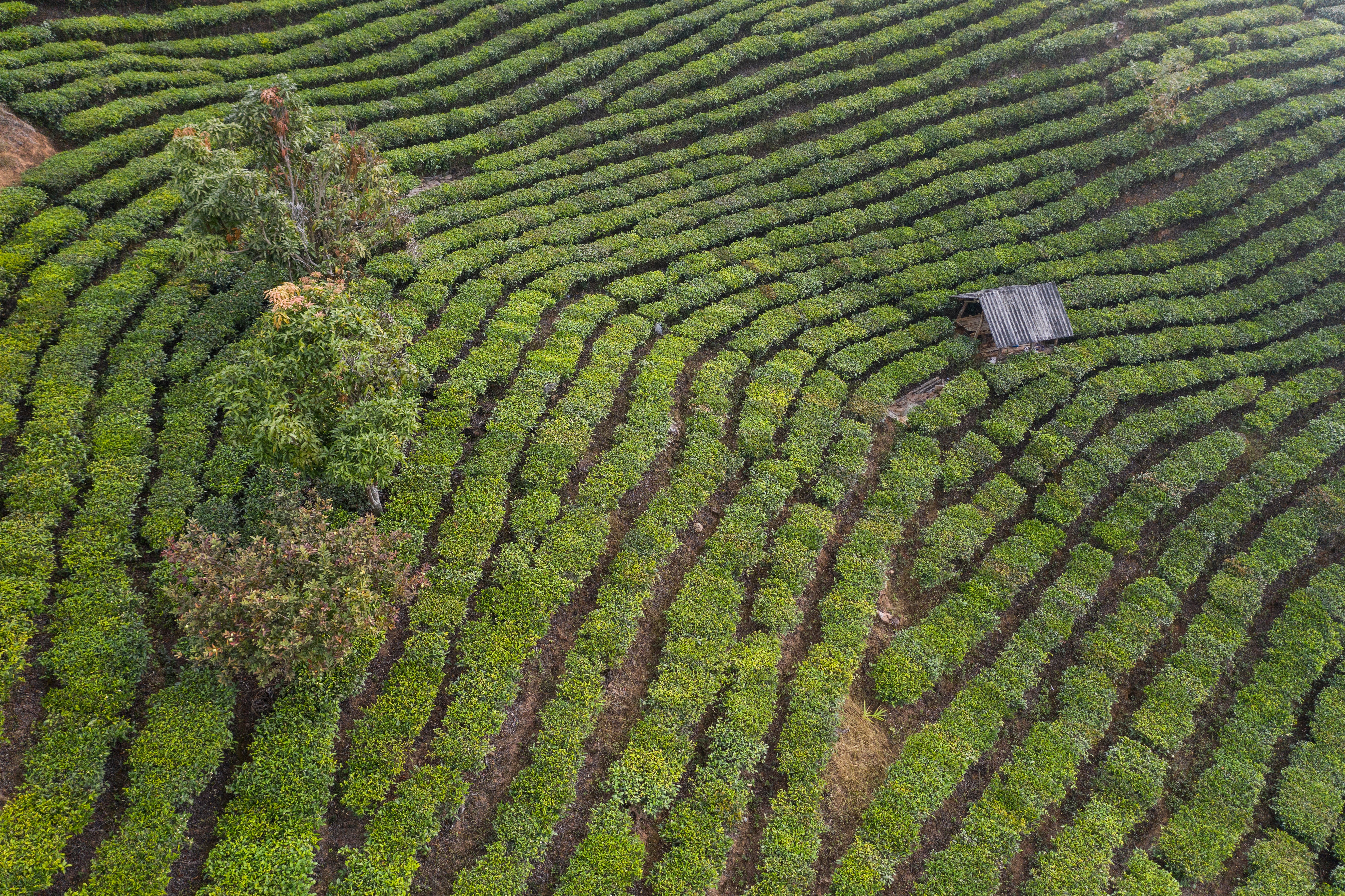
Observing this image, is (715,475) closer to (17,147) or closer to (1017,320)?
(1017,320)

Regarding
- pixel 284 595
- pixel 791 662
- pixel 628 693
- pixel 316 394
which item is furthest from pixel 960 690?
pixel 316 394

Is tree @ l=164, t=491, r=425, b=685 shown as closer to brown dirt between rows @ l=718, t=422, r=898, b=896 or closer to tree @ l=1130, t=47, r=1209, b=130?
brown dirt between rows @ l=718, t=422, r=898, b=896

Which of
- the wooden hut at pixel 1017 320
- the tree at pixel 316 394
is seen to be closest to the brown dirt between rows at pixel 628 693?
the tree at pixel 316 394

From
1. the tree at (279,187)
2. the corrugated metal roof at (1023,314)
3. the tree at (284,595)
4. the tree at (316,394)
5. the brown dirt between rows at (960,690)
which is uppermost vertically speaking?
the tree at (279,187)

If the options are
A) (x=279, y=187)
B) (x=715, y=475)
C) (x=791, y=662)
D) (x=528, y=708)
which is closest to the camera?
(x=528, y=708)

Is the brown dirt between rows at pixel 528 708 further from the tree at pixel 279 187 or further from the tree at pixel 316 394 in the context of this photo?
the tree at pixel 279 187
